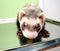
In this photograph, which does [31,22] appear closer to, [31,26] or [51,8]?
[31,26]

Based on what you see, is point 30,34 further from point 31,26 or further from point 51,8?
point 51,8

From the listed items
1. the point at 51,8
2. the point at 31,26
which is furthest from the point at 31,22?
the point at 51,8

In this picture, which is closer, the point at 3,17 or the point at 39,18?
the point at 39,18

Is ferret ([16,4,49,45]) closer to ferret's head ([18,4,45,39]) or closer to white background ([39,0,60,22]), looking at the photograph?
ferret's head ([18,4,45,39])

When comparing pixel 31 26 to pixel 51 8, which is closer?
pixel 31 26

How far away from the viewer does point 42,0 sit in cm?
89

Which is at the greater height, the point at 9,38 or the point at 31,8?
the point at 31,8

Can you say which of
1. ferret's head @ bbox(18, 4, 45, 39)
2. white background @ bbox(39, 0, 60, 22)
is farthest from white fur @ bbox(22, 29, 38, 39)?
white background @ bbox(39, 0, 60, 22)

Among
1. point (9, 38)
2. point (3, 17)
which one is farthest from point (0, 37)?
point (3, 17)

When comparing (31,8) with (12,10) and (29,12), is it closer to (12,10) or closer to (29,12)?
(29,12)

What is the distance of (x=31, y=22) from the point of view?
52 cm

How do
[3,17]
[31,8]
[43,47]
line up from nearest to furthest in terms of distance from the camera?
[43,47], [31,8], [3,17]

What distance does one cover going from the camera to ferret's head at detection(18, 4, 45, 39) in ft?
1.72

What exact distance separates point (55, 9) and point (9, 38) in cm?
50
